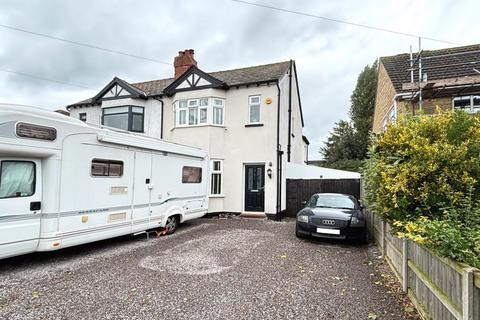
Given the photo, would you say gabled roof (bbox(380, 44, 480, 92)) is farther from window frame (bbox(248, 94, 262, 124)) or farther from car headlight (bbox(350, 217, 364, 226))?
car headlight (bbox(350, 217, 364, 226))

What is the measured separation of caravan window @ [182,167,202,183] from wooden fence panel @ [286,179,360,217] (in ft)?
17.9

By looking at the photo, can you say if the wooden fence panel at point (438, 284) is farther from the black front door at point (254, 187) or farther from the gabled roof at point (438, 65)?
the gabled roof at point (438, 65)

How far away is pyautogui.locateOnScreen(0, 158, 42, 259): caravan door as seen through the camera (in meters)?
4.87

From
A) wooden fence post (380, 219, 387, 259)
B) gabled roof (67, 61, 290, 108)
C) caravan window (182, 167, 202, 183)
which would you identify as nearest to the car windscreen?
wooden fence post (380, 219, 387, 259)

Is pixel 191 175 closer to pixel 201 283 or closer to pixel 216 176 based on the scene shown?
pixel 216 176

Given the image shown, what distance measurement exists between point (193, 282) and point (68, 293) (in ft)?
6.51

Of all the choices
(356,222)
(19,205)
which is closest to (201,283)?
(19,205)

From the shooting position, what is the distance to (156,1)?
8867 mm

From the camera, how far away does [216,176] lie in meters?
13.2

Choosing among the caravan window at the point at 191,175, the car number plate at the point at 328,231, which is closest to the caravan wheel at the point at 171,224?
the caravan window at the point at 191,175

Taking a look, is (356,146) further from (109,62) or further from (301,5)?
(109,62)

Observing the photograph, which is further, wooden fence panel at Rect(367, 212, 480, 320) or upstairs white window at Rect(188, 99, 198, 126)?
upstairs white window at Rect(188, 99, 198, 126)

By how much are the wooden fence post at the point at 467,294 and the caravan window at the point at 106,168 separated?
6.87m

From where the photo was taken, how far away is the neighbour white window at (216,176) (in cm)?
1314
